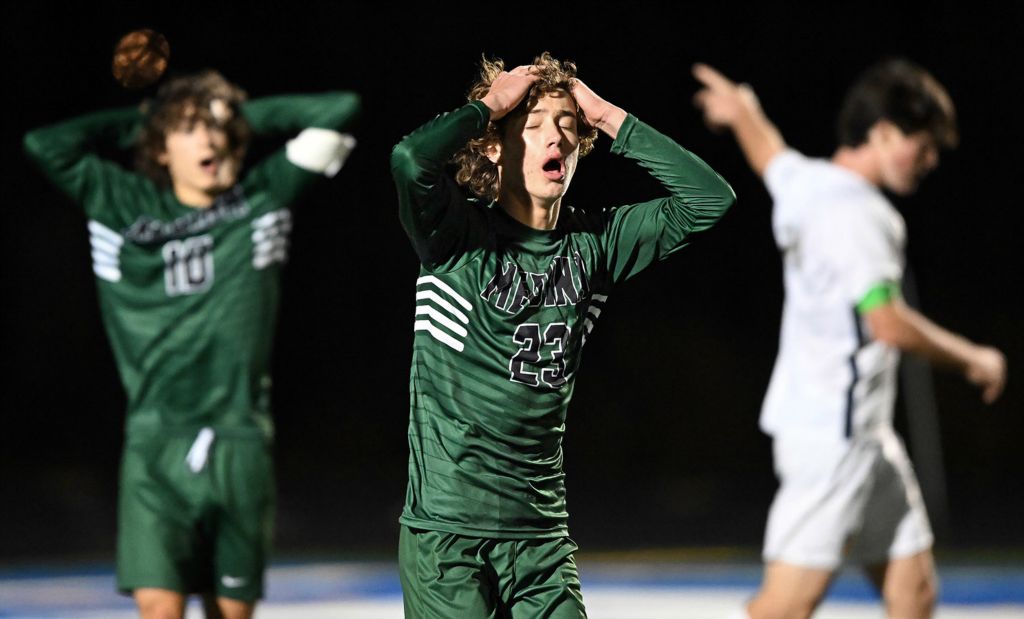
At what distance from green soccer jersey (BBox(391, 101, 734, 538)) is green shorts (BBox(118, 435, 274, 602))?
133 cm

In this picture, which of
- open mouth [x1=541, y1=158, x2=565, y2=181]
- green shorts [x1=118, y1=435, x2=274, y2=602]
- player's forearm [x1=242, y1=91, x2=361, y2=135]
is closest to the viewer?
open mouth [x1=541, y1=158, x2=565, y2=181]

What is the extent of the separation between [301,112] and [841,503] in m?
2.52

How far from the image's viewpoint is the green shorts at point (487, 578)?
3570 mm

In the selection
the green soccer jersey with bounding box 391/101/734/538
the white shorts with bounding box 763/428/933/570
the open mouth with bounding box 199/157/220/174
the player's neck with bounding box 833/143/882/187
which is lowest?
the white shorts with bounding box 763/428/933/570

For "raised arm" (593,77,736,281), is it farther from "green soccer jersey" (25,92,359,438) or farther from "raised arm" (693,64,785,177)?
"green soccer jersey" (25,92,359,438)

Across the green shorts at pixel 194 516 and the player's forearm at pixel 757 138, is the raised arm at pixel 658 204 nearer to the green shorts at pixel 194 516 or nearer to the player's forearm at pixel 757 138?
the player's forearm at pixel 757 138

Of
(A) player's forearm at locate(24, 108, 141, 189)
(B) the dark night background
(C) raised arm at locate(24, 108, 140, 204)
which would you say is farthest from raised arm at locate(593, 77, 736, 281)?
(B) the dark night background

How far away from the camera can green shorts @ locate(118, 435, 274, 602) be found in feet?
15.7

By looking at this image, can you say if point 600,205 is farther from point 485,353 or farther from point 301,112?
point 485,353

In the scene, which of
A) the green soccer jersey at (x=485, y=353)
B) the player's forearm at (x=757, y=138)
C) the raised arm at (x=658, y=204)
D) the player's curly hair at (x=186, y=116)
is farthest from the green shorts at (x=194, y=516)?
the player's forearm at (x=757, y=138)

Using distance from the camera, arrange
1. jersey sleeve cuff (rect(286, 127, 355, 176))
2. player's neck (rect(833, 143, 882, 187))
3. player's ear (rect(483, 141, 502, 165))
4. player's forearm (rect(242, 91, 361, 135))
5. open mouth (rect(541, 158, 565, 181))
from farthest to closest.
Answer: player's forearm (rect(242, 91, 361, 135))
jersey sleeve cuff (rect(286, 127, 355, 176))
player's neck (rect(833, 143, 882, 187))
player's ear (rect(483, 141, 502, 165))
open mouth (rect(541, 158, 565, 181))

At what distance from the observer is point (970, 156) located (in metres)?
12.7

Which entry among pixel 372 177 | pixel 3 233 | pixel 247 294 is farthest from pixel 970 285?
pixel 247 294

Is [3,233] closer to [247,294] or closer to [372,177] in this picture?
[372,177]
